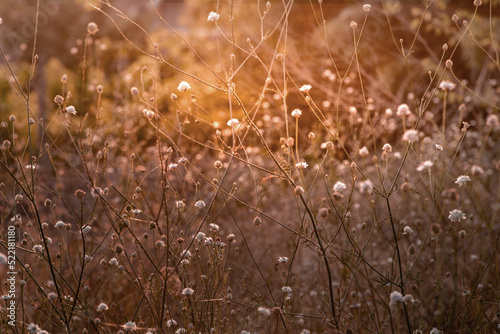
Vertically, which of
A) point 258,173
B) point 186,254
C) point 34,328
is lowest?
point 34,328

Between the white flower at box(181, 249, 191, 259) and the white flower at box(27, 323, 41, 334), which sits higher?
the white flower at box(181, 249, 191, 259)

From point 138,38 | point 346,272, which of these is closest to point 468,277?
point 346,272

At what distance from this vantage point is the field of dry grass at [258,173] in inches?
68.6

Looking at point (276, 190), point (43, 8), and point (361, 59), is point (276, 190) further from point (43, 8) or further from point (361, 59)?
point (43, 8)

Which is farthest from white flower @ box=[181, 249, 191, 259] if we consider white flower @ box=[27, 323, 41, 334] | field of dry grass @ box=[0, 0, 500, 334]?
white flower @ box=[27, 323, 41, 334]

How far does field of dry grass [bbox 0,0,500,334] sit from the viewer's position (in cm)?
174

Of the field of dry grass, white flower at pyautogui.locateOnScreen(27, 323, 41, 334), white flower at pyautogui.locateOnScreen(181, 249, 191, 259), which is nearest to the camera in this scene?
white flower at pyautogui.locateOnScreen(181, 249, 191, 259)

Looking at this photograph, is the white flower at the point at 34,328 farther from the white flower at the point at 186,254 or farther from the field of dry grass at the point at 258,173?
the white flower at the point at 186,254

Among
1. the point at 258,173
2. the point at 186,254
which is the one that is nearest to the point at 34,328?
the point at 186,254

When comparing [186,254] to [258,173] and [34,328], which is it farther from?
[258,173]

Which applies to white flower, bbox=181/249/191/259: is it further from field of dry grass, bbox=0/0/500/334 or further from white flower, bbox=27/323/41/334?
white flower, bbox=27/323/41/334

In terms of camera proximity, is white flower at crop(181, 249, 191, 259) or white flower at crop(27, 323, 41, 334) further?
white flower at crop(27, 323, 41, 334)

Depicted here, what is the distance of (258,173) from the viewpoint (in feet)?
16.9

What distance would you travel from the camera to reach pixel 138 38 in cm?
1045
